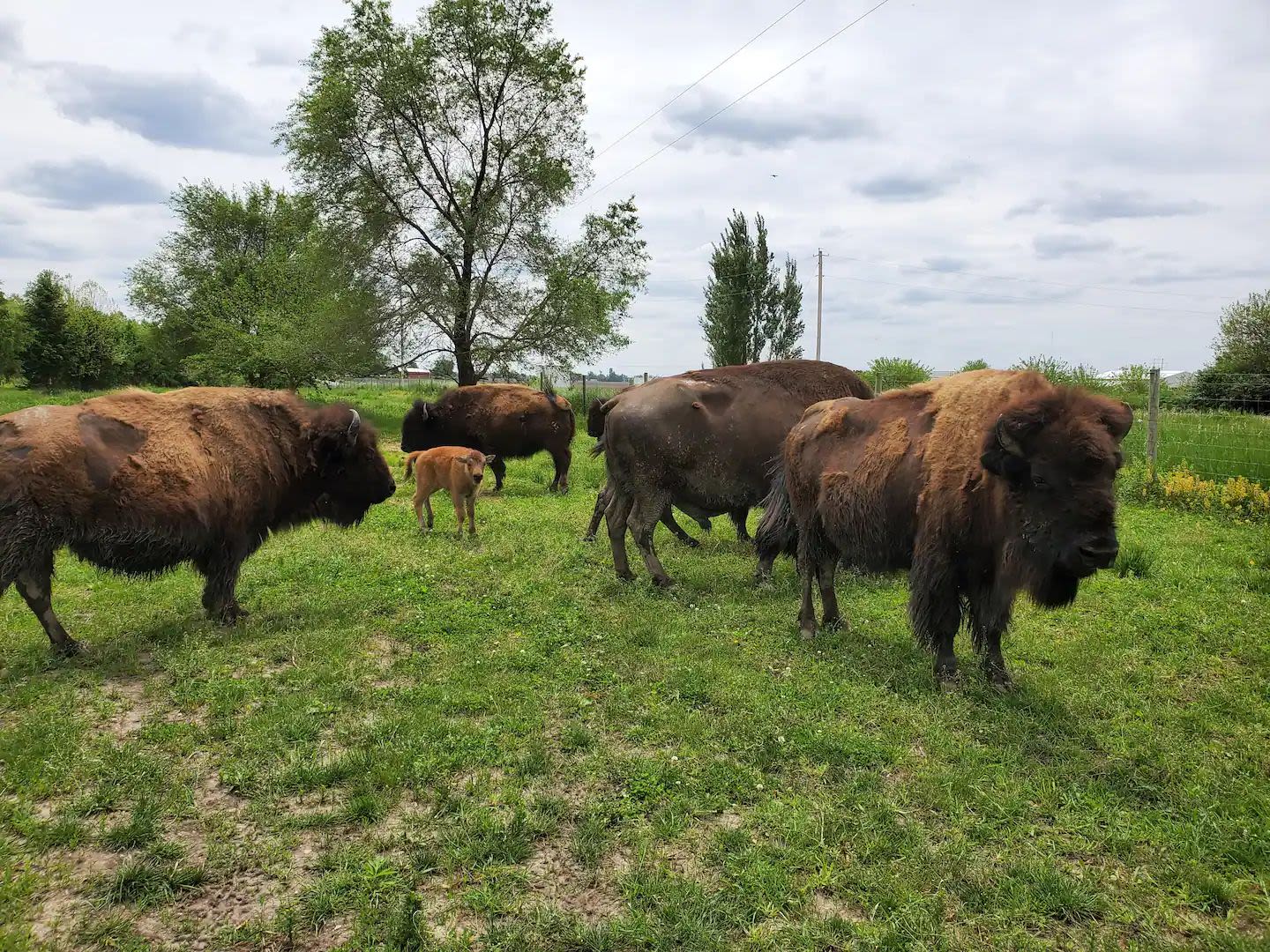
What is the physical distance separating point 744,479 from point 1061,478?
385 cm

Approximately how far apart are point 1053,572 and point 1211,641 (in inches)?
101

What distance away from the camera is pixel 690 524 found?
11.3m

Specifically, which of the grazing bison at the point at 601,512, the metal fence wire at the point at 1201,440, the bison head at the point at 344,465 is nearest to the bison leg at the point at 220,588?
the bison head at the point at 344,465

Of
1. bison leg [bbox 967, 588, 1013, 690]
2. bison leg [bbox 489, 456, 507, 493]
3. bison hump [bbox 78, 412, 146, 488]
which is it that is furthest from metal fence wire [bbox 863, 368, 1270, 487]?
bison hump [bbox 78, 412, 146, 488]

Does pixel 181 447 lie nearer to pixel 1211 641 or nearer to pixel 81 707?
pixel 81 707

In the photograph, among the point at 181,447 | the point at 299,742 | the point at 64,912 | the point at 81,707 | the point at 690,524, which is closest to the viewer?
the point at 64,912

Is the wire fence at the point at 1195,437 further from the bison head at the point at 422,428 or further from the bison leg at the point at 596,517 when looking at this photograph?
the bison head at the point at 422,428

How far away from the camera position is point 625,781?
3895mm

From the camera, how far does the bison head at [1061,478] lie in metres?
4.35

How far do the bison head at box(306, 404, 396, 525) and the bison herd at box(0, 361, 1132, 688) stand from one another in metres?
0.02

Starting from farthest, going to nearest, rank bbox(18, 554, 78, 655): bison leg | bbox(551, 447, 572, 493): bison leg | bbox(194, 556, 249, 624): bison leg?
bbox(551, 447, 572, 493): bison leg, bbox(194, 556, 249, 624): bison leg, bbox(18, 554, 78, 655): bison leg

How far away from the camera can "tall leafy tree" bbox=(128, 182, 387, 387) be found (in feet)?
84.4

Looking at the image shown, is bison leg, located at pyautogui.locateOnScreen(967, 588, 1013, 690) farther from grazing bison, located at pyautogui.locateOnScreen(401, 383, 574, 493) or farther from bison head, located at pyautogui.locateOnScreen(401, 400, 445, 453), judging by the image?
bison head, located at pyautogui.locateOnScreen(401, 400, 445, 453)

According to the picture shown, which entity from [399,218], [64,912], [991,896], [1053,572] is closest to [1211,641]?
[1053,572]
